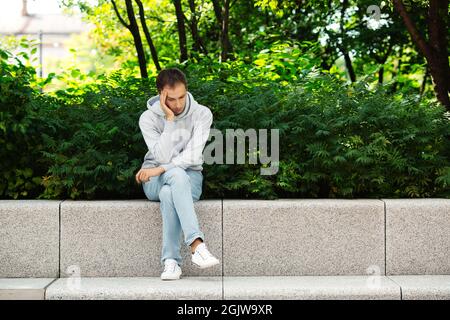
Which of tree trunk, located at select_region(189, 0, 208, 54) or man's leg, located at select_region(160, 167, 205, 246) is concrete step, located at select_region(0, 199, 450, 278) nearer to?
man's leg, located at select_region(160, 167, 205, 246)

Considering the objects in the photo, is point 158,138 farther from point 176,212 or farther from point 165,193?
point 176,212

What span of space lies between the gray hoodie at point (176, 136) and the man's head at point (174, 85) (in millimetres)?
101

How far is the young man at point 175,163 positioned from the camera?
18.2 feet

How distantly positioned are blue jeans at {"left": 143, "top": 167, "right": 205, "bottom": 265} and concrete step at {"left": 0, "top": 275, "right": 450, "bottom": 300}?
0.97ft

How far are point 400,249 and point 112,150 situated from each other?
8.97 feet

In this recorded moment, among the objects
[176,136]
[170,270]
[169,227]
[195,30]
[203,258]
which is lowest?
[170,270]

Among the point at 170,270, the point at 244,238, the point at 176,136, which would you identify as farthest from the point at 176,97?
the point at 170,270

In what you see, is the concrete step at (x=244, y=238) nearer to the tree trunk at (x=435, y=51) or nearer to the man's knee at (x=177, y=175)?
the man's knee at (x=177, y=175)

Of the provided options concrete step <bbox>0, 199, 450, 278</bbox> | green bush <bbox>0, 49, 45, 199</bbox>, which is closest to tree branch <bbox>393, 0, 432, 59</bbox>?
concrete step <bbox>0, 199, 450, 278</bbox>

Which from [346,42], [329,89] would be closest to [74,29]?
[346,42]

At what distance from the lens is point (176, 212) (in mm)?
5660

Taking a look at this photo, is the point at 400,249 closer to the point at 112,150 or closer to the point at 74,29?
the point at 112,150

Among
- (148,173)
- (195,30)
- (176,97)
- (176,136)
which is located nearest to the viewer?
(148,173)

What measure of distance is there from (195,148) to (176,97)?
18.0 inches
